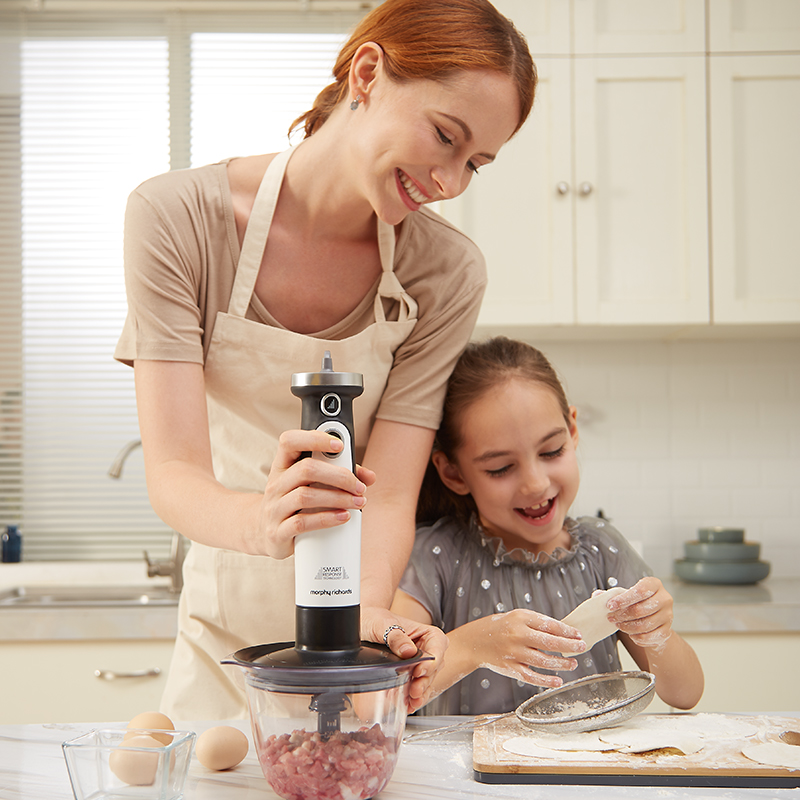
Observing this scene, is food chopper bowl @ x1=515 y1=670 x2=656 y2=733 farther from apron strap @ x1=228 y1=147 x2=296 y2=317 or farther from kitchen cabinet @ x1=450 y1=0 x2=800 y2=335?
kitchen cabinet @ x1=450 y1=0 x2=800 y2=335

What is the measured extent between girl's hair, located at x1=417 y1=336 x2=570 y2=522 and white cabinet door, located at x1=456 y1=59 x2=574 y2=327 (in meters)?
0.96

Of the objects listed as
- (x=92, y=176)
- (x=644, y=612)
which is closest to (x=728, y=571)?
(x=644, y=612)

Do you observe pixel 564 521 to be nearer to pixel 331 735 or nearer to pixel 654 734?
pixel 654 734

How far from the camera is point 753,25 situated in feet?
7.98

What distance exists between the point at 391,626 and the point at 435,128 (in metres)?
0.59

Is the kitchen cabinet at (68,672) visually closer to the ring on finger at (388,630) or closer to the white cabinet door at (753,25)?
the ring on finger at (388,630)

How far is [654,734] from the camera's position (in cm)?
91

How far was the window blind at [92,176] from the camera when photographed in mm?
2898

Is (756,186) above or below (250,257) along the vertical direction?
above

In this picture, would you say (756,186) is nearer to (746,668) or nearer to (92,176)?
(746,668)

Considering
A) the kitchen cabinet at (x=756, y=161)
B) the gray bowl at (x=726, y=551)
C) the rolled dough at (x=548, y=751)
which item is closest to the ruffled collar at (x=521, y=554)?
the rolled dough at (x=548, y=751)

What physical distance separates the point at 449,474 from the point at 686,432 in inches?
62.7

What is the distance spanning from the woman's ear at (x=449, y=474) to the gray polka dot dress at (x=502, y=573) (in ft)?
0.24

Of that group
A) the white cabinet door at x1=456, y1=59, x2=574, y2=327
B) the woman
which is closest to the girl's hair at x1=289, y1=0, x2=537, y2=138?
the woman
